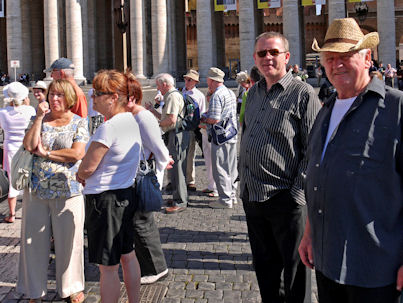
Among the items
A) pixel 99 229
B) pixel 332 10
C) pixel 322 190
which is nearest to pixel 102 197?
pixel 99 229

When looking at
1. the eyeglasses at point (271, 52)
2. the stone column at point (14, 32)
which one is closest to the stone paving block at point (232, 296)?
the eyeglasses at point (271, 52)

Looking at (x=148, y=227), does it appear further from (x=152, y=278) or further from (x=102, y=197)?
(x=102, y=197)

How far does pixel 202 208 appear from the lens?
7266 mm

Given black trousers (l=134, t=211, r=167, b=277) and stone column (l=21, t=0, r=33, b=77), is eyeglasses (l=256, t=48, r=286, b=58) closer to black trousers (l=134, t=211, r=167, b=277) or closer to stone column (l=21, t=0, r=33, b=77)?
black trousers (l=134, t=211, r=167, b=277)

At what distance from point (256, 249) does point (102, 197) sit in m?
1.03

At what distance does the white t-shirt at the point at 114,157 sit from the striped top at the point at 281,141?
2.57ft

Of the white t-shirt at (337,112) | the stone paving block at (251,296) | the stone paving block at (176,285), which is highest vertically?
the white t-shirt at (337,112)

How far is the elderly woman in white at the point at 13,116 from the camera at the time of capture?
5.91 metres

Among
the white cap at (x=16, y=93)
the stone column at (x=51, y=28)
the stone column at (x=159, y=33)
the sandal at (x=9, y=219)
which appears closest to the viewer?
the white cap at (x=16, y=93)

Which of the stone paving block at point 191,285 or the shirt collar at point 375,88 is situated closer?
the shirt collar at point 375,88

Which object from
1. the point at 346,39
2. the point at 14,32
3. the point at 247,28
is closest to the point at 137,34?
the point at 247,28

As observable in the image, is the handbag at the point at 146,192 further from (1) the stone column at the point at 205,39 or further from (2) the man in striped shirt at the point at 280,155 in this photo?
(1) the stone column at the point at 205,39

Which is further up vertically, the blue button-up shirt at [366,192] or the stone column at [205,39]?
the stone column at [205,39]

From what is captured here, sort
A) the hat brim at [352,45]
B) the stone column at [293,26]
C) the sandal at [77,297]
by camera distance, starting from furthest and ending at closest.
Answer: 1. the stone column at [293,26]
2. the sandal at [77,297]
3. the hat brim at [352,45]
